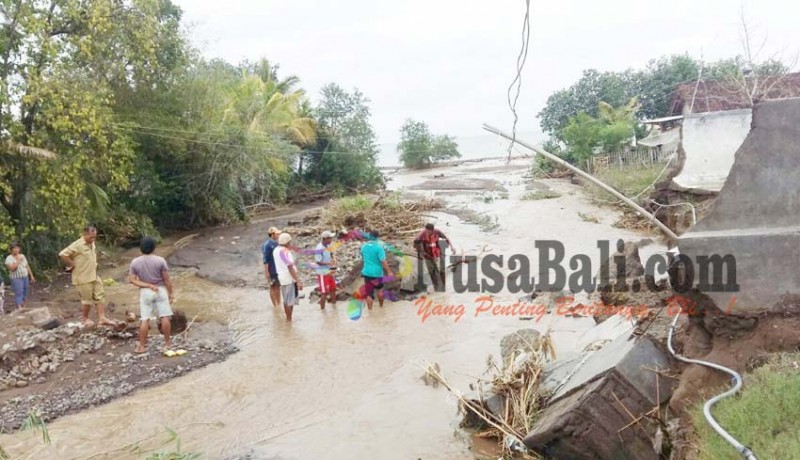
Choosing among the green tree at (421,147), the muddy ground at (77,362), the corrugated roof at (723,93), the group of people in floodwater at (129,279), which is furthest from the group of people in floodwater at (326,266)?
the green tree at (421,147)

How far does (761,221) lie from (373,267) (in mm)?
6522

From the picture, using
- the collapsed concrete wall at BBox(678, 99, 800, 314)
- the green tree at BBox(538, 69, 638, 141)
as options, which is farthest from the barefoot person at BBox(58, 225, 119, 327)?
the green tree at BBox(538, 69, 638, 141)

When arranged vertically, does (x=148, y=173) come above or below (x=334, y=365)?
above

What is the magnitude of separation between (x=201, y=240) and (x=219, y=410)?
1425 cm

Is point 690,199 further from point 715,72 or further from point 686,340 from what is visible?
point 715,72

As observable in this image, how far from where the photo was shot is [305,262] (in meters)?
15.3

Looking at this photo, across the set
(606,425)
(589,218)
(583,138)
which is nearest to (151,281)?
(606,425)

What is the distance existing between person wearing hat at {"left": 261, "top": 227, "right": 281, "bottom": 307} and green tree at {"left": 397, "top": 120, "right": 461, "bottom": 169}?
38.8 m

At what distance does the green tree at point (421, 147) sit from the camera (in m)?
49.4

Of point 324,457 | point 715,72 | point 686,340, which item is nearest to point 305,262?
point 324,457

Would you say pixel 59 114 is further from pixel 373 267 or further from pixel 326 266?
pixel 373 267

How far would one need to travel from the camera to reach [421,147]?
1962 inches

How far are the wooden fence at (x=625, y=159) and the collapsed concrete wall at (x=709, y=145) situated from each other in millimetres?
12495

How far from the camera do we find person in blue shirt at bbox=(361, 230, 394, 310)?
9695 mm
